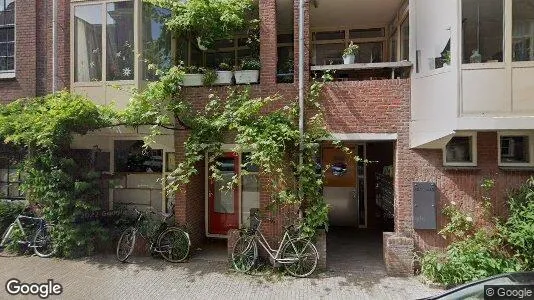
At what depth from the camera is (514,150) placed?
673cm

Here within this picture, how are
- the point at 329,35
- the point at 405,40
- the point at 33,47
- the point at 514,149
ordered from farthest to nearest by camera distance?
the point at 329,35, the point at 33,47, the point at 405,40, the point at 514,149

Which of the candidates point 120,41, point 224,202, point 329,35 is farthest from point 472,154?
point 120,41

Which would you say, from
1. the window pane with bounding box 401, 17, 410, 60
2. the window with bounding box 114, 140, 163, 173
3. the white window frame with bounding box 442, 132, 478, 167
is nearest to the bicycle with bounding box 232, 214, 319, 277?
the white window frame with bounding box 442, 132, 478, 167

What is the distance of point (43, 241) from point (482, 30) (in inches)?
375

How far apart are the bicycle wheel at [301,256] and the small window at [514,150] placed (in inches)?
155

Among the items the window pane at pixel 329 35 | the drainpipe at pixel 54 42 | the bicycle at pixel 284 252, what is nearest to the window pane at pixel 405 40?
the window pane at pixel 329 35

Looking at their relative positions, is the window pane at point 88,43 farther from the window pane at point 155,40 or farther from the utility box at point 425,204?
the utility box at point 425,204

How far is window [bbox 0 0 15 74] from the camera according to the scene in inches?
372

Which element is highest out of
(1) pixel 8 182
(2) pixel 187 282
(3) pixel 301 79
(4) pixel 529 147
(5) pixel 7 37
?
(5) pixel 7 37

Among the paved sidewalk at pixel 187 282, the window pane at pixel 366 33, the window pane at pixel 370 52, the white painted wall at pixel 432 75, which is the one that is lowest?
the paved sidewalk at pixel 187 282

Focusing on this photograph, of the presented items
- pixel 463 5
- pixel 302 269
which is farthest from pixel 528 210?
pixel 302 269

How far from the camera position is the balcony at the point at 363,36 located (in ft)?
25.2

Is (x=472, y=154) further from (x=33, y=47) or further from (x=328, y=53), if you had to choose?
(x=33, y=47)

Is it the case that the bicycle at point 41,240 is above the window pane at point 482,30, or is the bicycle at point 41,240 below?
below
